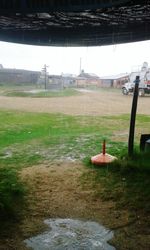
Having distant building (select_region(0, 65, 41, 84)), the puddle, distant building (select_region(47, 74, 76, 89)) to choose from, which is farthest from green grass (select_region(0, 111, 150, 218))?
distant building (select_region(0, 65, 41, 84))

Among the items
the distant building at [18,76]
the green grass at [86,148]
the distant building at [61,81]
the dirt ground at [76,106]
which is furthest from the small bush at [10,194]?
the distant building at [18,76]

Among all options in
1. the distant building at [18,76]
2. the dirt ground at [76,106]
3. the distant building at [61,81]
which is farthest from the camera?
the distant building at [18,76]

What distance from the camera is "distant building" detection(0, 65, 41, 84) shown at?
56750 millimetres

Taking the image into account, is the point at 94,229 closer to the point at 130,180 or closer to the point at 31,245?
the point at 31,245

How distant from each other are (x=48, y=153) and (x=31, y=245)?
520 centimetres

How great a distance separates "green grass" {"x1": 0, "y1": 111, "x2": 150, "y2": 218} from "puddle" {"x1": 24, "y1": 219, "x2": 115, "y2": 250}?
35.4 inches

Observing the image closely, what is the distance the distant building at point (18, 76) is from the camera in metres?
56.8


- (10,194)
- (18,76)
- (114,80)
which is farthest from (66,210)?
(114,80)

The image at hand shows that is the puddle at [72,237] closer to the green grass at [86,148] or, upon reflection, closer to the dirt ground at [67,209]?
the dirt ground at [67,209]

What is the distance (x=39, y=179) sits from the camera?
261 inches

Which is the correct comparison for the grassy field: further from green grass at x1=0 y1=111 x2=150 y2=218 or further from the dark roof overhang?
the dark roof overhang

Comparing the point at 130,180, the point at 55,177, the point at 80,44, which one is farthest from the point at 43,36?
the point at 130,180

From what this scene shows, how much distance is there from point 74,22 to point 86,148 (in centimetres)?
367

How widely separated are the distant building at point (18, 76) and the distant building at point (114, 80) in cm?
1344
